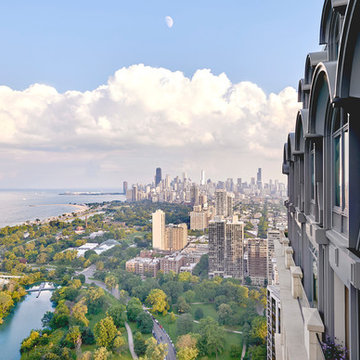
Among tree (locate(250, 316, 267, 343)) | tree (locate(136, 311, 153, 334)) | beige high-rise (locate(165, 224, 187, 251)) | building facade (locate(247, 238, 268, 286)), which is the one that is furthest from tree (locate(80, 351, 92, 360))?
beige high-rise (locate(165, 224, 187, 251))

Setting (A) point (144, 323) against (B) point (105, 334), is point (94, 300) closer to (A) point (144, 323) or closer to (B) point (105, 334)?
(A) point (144, 323)

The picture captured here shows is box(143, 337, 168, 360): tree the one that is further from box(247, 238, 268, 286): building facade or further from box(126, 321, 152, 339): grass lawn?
box(247, 238, 268, 286): building facade

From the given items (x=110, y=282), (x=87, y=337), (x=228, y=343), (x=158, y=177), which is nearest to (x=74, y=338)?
(x=87, y=337)

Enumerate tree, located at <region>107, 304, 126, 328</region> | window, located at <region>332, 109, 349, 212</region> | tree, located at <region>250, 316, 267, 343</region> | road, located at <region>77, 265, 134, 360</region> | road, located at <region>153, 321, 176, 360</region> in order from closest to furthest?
window, located at <region>332, 109, 349, 212</region>
tree, located at <region>250, 316, 267, 343</region>
road, located at <region>153, 321, 176, 360</region>
road, located at <region>77, 265, 134, 360</region>
tree, located at <region>107, 304, 126, 328</region>

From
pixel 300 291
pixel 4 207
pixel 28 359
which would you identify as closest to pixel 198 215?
pixel 28 359

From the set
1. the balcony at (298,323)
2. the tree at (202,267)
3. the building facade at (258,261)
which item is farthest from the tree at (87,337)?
the balcony at (298,323)

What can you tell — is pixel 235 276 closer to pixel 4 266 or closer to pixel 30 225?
pixel 4 266
